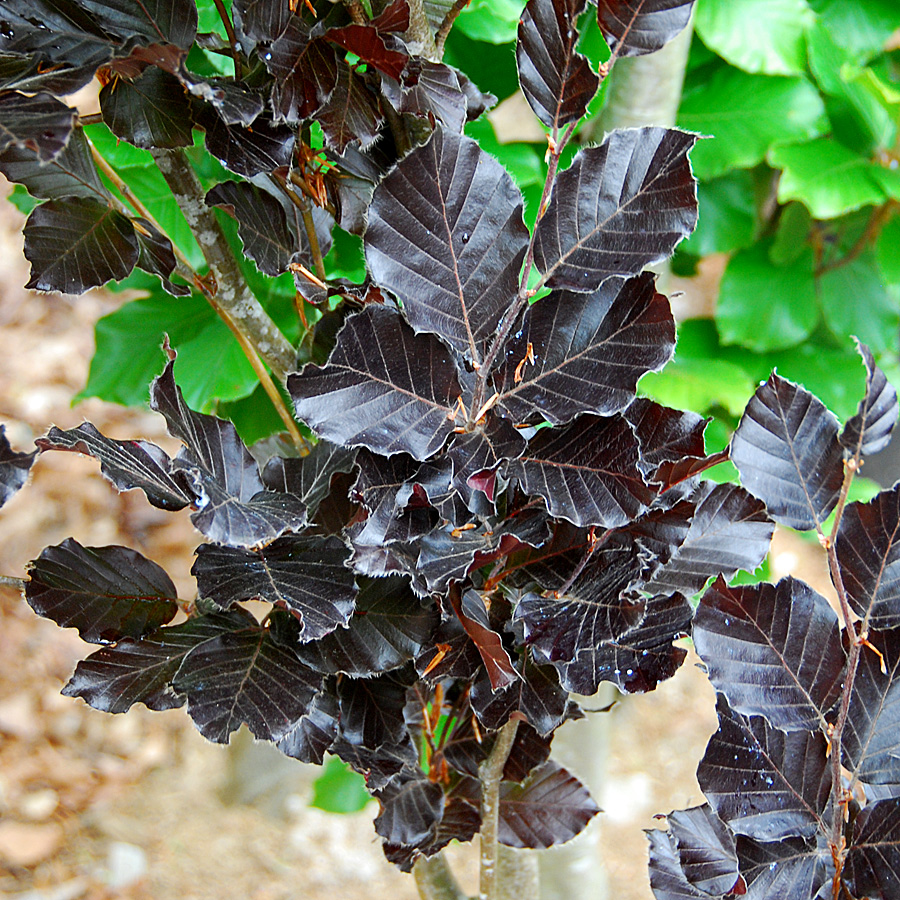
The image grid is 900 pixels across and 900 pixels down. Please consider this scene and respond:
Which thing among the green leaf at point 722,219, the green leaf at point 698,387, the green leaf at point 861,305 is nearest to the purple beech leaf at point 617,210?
the green leaf at point 698,387

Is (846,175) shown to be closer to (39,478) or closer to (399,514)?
(399,514)

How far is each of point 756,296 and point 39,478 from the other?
1.41 meters

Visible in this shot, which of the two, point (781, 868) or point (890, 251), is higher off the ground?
point (890, 251)

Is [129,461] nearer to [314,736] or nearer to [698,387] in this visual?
[314,736]

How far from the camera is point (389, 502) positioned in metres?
0.34

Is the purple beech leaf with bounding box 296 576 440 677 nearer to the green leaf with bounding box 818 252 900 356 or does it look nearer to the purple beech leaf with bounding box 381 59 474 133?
the purple beech leaf with bounding box 381 59 474 133

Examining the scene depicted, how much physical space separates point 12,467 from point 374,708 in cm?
21

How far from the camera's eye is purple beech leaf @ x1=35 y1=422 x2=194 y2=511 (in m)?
0.31

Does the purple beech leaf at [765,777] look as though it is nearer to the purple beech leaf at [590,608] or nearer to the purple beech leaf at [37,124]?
the purple beech leaf at [590,608]

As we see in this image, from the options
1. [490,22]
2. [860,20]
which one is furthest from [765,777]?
[860,20]

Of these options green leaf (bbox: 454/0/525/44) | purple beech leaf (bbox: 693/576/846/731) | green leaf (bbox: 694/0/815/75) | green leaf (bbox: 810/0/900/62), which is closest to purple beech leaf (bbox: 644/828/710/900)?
purple beech leaf (bbox: 693/576/846/731)

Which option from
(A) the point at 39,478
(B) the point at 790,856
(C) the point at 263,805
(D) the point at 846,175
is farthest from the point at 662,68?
(A) the point at 39,478

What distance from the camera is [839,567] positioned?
352mm

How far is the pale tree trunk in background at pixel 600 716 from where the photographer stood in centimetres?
85
